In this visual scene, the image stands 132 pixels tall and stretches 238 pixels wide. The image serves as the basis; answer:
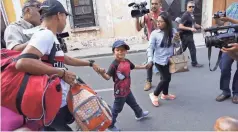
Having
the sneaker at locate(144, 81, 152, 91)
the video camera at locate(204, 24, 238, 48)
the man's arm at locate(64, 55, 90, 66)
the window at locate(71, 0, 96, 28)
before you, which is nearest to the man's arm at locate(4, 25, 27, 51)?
the man's arm at locate(64, 55, 90, 66)

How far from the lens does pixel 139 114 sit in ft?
11.1

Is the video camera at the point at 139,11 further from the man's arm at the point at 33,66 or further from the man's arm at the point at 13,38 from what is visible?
the man's arm at the point at 33,66

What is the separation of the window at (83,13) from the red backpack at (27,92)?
7064 mm

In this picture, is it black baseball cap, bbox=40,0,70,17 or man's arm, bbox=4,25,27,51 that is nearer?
black baseball cap, bbox=40,0,70,17

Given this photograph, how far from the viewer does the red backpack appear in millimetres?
1554

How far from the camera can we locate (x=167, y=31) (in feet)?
11.5

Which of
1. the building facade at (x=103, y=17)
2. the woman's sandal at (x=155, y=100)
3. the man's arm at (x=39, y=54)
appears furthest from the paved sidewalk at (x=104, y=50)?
the man's arm at (x=39, y=54)

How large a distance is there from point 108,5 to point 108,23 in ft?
2.14

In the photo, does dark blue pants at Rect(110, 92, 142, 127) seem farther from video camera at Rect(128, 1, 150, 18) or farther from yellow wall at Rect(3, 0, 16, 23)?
yellow wall at Rect(3, 0, 16, 23)

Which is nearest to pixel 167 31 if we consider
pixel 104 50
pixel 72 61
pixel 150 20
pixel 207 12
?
pixel 150 20

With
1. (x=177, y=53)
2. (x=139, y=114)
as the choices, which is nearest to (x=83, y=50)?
(x=177, y=53)

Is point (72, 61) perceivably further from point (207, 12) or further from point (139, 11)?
point (207, 12)

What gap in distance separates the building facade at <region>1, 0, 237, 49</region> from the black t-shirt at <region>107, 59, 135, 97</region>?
18.4 feet

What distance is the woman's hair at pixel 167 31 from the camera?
3424 millimetres
